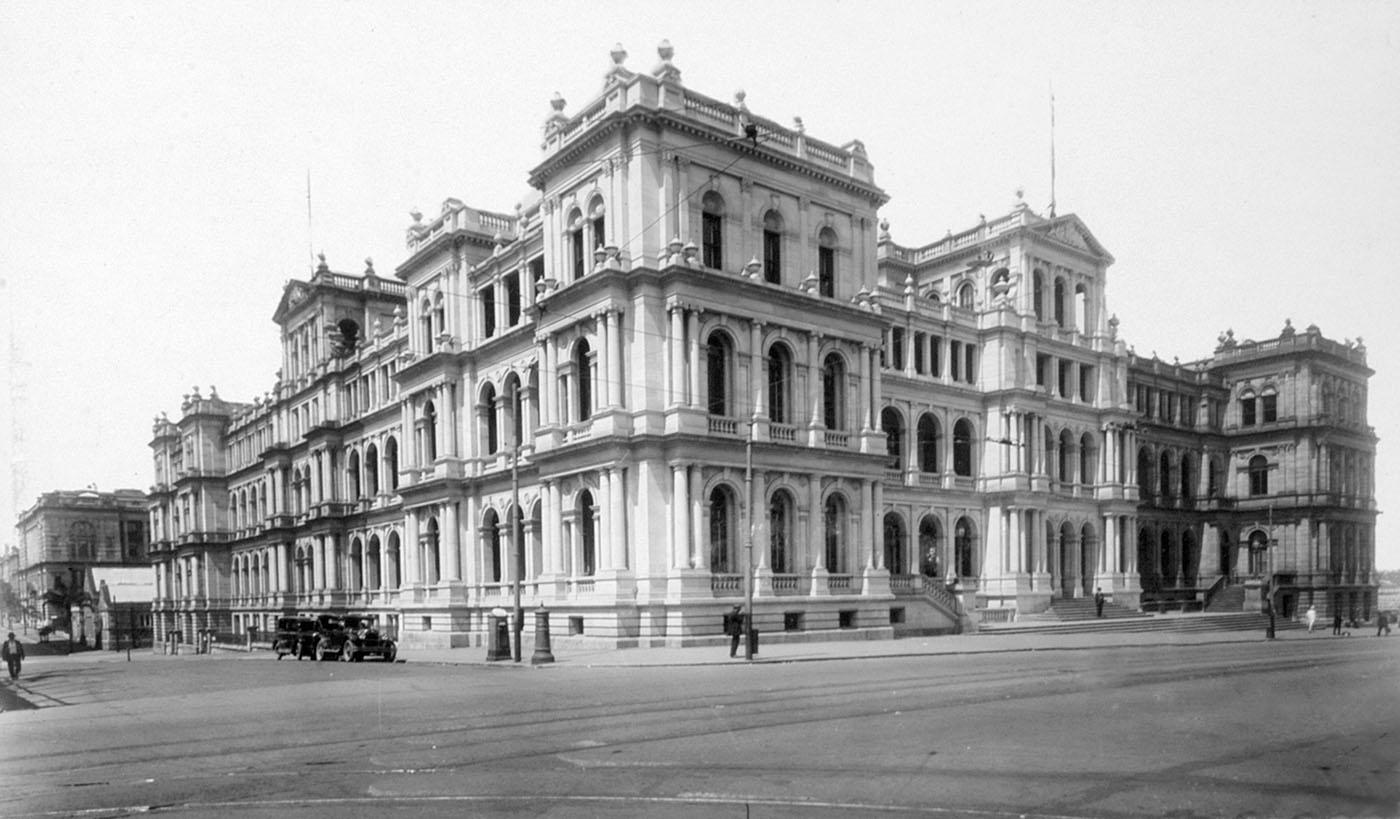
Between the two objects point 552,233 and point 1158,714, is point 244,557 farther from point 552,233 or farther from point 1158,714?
point 1158,714

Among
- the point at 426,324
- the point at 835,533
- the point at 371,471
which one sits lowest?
the point at 835,533

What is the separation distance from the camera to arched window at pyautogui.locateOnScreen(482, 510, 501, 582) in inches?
1624

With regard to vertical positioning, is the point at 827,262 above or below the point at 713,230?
below

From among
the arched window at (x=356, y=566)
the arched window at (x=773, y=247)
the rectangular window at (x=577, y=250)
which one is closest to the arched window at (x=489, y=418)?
the rectangular window at (x=577, y=250)

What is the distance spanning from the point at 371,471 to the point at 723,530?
2858 cm

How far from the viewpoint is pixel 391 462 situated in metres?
51.9

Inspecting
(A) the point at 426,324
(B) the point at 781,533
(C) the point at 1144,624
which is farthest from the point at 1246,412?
(A) the point at 426,324

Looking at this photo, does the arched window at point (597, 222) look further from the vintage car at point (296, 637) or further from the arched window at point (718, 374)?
the vintage car at point (296, 637)

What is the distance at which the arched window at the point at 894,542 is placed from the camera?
44.9m

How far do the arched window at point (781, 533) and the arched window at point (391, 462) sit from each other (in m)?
25.3

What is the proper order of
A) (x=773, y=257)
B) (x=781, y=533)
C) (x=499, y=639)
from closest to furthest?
(x=499, y=639)
(x=781, y=533)
(x=773, y=257)

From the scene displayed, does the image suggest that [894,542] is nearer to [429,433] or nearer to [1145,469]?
[429,433]

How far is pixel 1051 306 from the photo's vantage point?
50031mm

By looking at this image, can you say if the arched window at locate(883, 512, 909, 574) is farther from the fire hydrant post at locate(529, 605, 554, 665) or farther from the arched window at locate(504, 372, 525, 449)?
the fire hydrant post at locate(529, 605, 554, 665)
